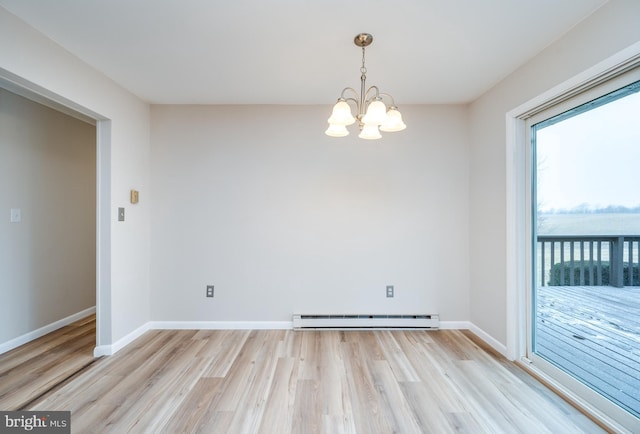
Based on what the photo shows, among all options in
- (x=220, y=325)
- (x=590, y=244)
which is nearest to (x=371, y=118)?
(x=590, y=244)

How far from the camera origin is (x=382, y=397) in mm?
1913

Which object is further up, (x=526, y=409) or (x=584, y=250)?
(x=584, y=250)

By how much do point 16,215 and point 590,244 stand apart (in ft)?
16.1

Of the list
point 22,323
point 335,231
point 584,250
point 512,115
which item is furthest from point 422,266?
point 22,323

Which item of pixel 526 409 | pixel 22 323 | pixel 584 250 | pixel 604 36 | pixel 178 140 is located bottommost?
pixel 526 409

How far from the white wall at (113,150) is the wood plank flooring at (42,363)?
29 centimetres

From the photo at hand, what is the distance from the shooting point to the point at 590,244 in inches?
73.7

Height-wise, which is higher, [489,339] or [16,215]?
[16,215]

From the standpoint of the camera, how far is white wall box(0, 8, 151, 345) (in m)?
1.84

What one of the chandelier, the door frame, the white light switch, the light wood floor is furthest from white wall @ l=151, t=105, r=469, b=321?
the chandelier

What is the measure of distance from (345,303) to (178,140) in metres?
2.64

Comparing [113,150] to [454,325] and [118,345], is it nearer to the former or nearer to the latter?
[118,345]

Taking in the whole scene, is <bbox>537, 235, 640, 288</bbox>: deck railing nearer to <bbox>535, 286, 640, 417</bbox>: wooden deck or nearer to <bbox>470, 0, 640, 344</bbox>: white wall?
<bbox>535, 286, 640, 417</bbox>: wooden deck

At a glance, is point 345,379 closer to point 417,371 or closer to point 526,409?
point 417,371
